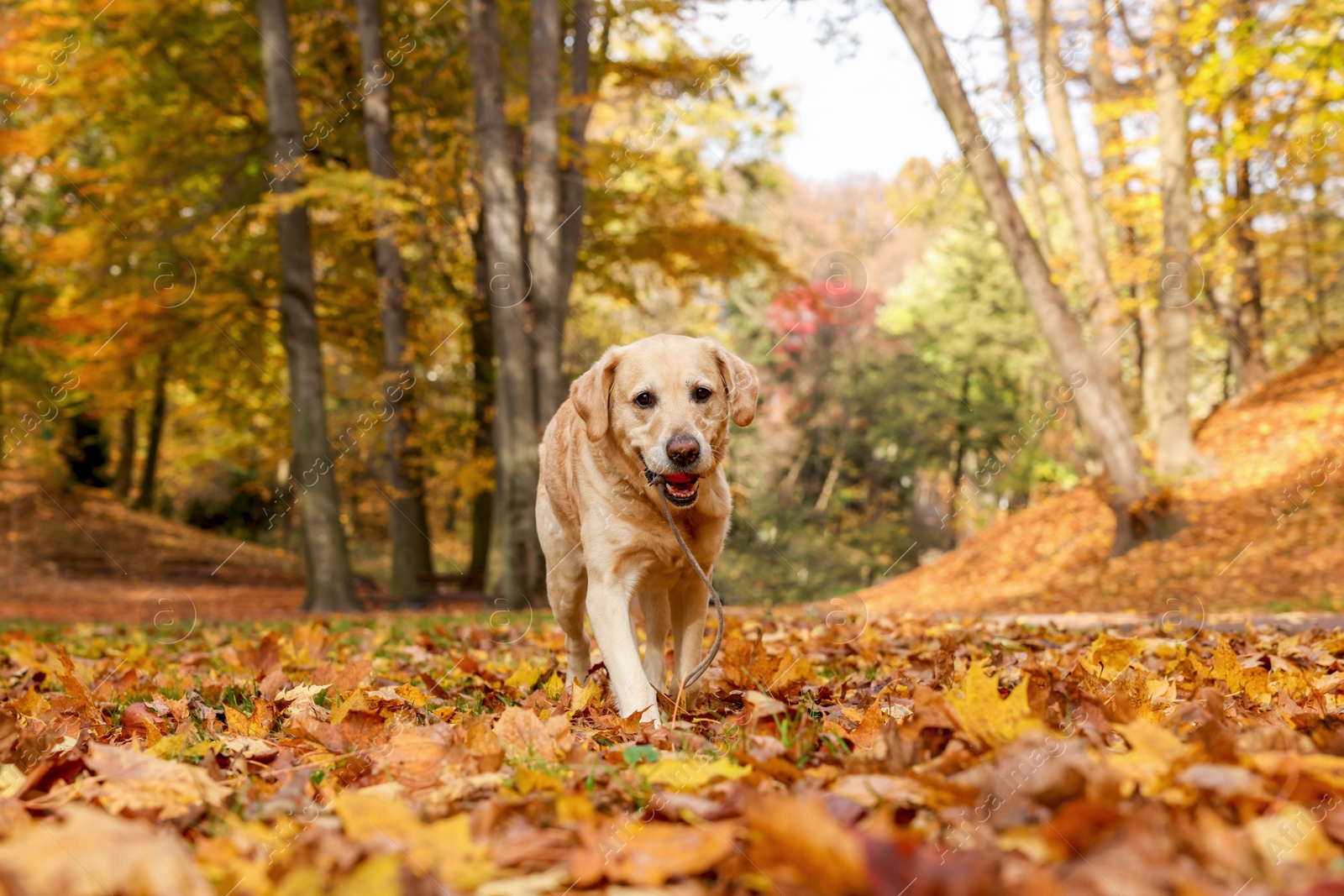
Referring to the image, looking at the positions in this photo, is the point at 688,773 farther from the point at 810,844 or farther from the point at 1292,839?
the point at 1292,839

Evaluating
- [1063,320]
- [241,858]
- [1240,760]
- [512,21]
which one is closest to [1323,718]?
[1240,760]

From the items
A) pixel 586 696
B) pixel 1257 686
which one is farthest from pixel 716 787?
pixel 1257 686

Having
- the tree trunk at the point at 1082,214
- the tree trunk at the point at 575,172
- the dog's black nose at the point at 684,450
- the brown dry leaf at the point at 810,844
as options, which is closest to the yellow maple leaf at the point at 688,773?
the brown dry leaf at the point at 810,844

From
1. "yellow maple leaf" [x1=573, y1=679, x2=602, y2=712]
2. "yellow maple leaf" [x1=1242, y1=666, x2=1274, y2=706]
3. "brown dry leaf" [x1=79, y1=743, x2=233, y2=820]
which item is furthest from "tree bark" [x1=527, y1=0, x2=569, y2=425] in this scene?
"brown dry leaf" [x1=79, y1=743, x2=233, y2=820]

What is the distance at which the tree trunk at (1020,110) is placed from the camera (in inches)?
575

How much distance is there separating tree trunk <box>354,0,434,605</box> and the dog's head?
10513 mm

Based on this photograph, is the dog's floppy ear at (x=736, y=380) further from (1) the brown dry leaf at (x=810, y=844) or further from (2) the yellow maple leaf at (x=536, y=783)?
(1) the brown dry leaf at (x=810, y=844)

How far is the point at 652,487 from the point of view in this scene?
3.91 meters

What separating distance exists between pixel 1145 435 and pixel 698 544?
1820 cm

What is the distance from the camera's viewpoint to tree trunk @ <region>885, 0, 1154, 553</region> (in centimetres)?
1154

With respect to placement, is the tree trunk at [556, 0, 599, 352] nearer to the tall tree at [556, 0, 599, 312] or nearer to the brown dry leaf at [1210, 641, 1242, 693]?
the tall tree at [556, 0, 599, 312]

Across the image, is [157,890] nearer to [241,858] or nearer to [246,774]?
[241,858]

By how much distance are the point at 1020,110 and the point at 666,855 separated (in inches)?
674

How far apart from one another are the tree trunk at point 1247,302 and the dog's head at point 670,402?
1799 centimetres
